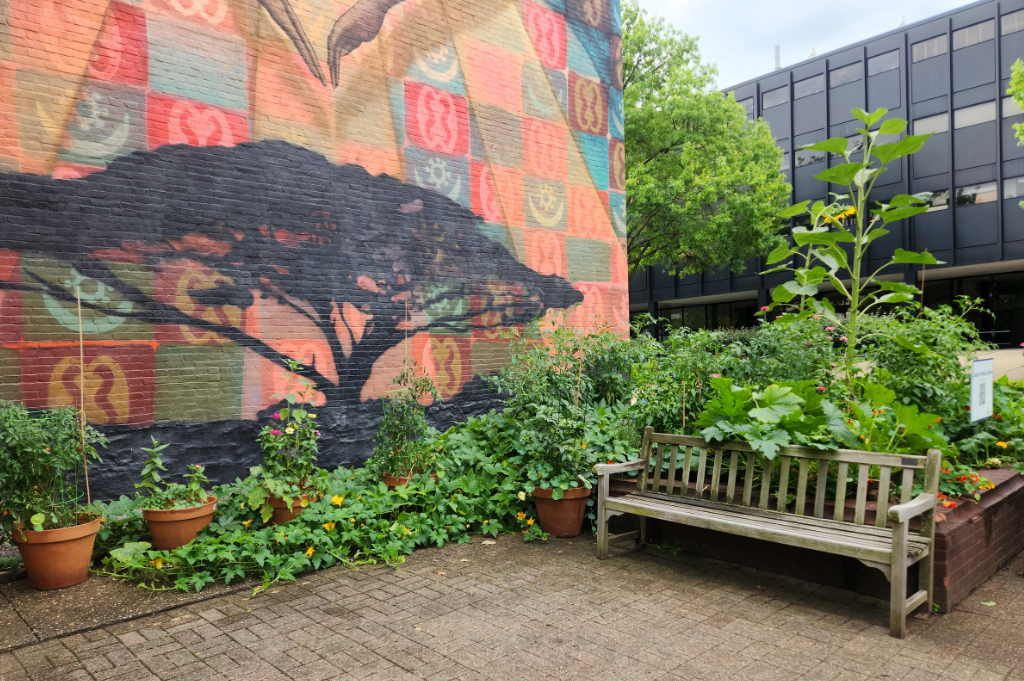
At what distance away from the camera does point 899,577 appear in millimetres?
3621

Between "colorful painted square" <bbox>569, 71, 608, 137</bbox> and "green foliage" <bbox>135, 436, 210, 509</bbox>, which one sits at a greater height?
"colorful painted square" <bbox>569, 71, 608, 137</bbox>

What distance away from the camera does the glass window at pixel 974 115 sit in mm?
22375

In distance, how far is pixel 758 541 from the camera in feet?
15.7

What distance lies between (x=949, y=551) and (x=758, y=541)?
119 cm

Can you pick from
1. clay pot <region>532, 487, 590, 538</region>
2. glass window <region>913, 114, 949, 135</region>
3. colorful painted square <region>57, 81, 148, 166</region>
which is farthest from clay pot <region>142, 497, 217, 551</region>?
glass window <region>913, 114, 949, 135</region>

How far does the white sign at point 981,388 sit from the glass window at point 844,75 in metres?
25.3

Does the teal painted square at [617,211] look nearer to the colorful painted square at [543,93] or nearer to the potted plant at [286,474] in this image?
the colorful painted square at [543,93]

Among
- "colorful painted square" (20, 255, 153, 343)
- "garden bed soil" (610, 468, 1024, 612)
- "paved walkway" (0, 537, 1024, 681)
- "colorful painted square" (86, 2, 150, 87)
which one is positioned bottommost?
"paved walkway" (0, 537, 1024, 681)

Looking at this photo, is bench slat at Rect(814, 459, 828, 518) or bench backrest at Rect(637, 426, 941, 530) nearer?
bench backrest at Rect(637, 426, 941, 530)

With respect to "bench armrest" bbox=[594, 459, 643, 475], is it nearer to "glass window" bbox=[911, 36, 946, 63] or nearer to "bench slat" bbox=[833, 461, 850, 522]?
"bench slat" bbox=[833, 461, 850, 522]

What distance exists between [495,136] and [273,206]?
11.6ft

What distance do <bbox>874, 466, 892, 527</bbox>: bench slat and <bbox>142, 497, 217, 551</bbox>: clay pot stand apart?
493cm

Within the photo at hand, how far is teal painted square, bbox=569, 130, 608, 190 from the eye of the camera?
34.8 feet

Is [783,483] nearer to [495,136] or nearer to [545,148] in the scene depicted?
[495,136]
